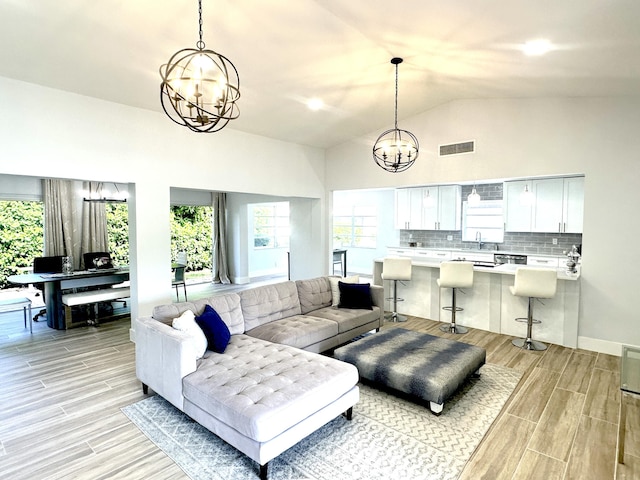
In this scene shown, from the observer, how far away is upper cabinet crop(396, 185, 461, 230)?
781cm

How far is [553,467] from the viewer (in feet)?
8.05

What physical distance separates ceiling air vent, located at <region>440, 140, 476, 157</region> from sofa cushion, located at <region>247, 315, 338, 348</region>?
3510 mm

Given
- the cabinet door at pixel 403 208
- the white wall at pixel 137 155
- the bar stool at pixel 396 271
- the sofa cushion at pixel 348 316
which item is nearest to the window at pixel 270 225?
the cabinet door at pixel 403 208

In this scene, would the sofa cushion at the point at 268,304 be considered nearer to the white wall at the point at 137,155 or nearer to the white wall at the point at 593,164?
the white wall at the point at 137,155

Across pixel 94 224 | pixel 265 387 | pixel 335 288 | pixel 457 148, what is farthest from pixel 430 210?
pixel 94 224

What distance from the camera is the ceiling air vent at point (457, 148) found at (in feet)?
18.7

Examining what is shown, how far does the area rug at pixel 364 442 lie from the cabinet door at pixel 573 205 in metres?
4.20

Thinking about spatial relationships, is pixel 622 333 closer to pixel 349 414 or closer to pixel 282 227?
pixel 349 414

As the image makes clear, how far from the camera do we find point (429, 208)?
8.12 m

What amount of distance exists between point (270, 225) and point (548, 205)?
24.8 feet

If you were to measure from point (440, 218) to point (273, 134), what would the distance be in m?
4.11

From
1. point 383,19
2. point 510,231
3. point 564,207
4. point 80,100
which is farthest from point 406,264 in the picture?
point 80,100

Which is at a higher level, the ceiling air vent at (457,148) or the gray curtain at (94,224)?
the ceiling air vent at (457,148)

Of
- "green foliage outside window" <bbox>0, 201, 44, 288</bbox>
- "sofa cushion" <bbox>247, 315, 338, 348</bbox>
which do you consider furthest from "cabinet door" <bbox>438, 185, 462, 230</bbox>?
"green foliage outside window" <bbox>0, 201, 44, 288</bbox>
